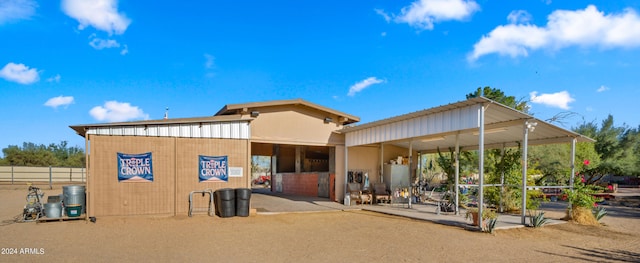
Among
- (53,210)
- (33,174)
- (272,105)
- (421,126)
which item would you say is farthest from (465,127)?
(33,174)

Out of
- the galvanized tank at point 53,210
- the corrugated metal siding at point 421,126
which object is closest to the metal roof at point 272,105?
the corrugated metal siding at point 421,126

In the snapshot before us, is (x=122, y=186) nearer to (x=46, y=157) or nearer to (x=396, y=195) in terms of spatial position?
(x=396, y=195)

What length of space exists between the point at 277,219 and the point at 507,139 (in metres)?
8.76

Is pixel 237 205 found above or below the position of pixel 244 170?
below

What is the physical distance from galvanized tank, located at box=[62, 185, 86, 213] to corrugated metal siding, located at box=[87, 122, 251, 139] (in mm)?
1633

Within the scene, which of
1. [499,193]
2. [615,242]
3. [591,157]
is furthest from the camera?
[591,157]

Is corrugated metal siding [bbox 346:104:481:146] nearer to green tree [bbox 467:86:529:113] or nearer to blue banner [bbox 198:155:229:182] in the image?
blue banner [bbox 198:155:229:182]

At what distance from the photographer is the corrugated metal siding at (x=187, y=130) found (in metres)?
10.9

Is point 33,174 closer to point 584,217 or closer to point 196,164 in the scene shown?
point 196,164

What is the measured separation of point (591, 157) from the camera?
2081 centimetres

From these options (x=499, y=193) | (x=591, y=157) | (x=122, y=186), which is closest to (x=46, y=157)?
(x=122, y=186)

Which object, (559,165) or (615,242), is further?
(559,165)

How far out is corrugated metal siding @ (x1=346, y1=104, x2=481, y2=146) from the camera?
9680mm

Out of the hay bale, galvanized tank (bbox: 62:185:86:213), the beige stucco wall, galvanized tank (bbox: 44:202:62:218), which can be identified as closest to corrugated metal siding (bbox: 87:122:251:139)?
the beige stucco wall
